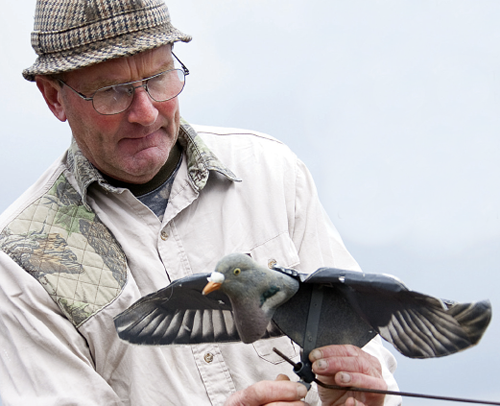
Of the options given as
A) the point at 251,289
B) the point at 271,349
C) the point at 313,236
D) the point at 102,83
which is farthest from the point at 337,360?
the point at 102,83

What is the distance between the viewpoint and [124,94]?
5.65 feet

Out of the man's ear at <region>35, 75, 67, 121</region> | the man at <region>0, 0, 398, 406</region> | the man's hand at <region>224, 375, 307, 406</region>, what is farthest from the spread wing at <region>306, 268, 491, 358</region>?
the man's ear at <region>35, 75, 67, 121</region>

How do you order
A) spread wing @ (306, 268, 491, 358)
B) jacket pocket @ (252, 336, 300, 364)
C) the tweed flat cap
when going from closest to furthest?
1. spread wing @ (306, 268, 491, 358)
2. the tweed flat cap
3. jacket pocket @ (252, 336, 300, 364)

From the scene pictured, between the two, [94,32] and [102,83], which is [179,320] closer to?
[102,83]

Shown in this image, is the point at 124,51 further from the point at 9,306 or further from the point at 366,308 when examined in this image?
the point at 366,308

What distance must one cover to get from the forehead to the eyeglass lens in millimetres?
18

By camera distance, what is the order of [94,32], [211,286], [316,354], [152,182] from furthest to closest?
[152,182]
[94,32]
[316,354]
[211,286]

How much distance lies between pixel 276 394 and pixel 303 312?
0.20 m

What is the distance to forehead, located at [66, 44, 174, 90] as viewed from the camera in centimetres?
170

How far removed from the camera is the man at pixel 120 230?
172 centimetres

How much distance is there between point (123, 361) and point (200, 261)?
1.25 ft

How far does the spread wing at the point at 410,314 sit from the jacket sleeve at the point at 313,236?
2.28 feet

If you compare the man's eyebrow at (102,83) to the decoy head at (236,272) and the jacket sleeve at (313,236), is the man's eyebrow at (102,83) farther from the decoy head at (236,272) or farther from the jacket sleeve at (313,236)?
the decoy head at (236,272)

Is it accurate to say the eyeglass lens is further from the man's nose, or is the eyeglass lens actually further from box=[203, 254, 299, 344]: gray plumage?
box=[203, 254, 299, 344]: gray plumage
